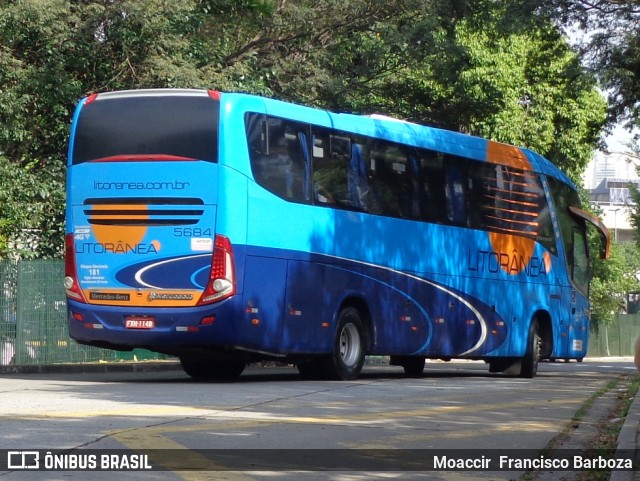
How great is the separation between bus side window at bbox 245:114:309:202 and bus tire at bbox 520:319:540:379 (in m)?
7.21

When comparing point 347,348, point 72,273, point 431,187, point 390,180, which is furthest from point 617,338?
point 72,273

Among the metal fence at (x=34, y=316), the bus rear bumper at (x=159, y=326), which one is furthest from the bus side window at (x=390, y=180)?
the metal fence at (x=34, y=316)

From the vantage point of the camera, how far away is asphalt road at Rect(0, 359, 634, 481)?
877 cm

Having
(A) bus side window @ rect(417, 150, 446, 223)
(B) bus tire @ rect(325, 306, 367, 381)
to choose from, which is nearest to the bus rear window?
(B) bus tire @ rect(325, 306, 367, 381)

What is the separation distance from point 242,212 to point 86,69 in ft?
35.5

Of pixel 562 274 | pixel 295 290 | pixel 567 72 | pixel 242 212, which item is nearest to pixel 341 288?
pixel 295 290

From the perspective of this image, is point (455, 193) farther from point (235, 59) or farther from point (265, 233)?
point (235, 59)

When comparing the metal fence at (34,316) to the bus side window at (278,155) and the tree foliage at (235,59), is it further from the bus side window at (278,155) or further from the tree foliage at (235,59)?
the bus side window at (278,155)

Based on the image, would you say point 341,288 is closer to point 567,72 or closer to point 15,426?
point 567,72

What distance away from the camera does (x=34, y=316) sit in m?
23.1

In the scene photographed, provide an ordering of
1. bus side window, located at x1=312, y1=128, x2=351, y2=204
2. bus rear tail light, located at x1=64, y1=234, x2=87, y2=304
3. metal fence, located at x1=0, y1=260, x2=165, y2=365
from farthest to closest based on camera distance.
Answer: metal fence, located at x1=0, y1=260, x2=165, y2=365, bus side window, located at x1=312, y1=128, x2=351, y2=204, bus rear tail light, located at x1=64, y1=234, x2=87, y2=304

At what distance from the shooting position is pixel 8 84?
25.0 metres

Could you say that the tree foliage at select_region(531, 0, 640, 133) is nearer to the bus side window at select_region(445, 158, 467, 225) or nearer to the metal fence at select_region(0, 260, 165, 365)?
the bus side window at select_region(445, 158, 467, 225)

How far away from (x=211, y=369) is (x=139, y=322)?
3167mm
